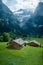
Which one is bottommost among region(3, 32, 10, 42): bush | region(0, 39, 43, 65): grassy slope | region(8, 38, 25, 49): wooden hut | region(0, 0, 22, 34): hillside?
region(0, 39, 43, 65): grassy slope

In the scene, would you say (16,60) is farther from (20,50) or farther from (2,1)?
(2,1)

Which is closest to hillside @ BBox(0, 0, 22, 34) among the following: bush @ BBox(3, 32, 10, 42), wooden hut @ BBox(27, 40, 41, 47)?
bush @ BBox(3, 32, 10, 42)

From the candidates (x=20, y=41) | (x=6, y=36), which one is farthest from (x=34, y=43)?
(x=6, y=36)

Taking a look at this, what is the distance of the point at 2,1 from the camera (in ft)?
6.69

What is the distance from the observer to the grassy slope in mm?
1885

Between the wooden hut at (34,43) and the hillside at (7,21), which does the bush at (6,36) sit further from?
the wooden hut at (34,43)

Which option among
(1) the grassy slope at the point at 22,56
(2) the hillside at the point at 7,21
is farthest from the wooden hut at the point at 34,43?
(2) the hillside at the point at 7,21

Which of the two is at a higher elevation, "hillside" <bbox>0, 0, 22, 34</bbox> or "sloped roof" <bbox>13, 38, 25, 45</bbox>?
"hillside" <bbox>0, 0, 22, 34</bbox>

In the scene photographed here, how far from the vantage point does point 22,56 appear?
1.91 metres

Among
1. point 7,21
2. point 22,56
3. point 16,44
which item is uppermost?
point 7,21

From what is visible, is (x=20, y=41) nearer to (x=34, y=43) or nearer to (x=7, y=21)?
(x=34, y=43)

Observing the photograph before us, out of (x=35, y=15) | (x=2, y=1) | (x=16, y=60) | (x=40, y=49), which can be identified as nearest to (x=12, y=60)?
(x=16, y=60)

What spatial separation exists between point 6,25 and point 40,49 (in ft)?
1.74

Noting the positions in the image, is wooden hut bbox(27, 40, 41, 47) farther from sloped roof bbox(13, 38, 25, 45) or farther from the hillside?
the hillside
